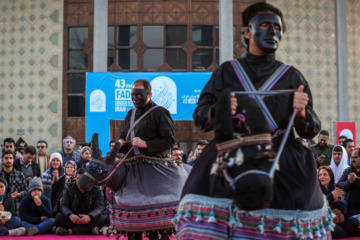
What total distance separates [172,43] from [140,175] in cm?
1024

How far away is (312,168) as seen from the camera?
8.16 ft

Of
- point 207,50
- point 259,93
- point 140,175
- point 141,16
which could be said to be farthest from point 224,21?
point 259,93

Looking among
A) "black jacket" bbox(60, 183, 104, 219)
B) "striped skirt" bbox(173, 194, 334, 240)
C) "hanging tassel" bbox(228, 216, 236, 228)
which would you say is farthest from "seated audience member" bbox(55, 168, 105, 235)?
"hanging tassel" bbox(228, 216, 236, 228)

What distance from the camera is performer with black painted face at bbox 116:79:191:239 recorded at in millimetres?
4738

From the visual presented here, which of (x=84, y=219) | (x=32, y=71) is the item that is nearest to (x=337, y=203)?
(x=84, y=219)

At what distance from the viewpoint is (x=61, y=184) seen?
8594 millimetres

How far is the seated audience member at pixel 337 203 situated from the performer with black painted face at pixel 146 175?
9.70ft

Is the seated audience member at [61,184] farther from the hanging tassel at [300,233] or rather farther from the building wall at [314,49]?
the building wall at [314,49]

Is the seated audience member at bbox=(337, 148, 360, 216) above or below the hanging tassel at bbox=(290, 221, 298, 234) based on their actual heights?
A: below

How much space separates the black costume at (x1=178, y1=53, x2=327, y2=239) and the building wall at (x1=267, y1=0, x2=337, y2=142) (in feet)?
41.7

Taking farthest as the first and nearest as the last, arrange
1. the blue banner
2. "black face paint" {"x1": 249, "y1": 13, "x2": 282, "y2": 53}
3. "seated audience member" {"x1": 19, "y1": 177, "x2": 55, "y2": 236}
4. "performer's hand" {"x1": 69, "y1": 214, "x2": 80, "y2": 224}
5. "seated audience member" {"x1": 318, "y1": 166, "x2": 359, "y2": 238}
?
the blue banner, "seated audience member" {"x1": 19, "y1": 177, "x2": 55, "y2": 236}, "performer's hand" {"x1": 69, "y1": 214, "x2": 80, "y2": 224}, "seated audience member" {"x1": 318, "y1": 166, "x2": 359, "y2": 238}, "black face paint" {"x1": 249, "y1": 13, "x2": 282, "y2": 53}

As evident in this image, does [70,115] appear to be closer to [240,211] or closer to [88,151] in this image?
[88,151]

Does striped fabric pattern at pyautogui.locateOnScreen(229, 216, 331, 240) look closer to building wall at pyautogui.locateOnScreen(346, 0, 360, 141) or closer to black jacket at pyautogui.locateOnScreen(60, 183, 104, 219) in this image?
black jacket at pyautogui.locateOnScreen(60, 183, 104, 219)

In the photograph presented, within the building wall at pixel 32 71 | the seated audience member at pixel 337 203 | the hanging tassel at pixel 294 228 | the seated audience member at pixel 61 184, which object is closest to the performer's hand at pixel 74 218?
the seated audience member at pixel 61 184
